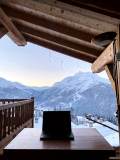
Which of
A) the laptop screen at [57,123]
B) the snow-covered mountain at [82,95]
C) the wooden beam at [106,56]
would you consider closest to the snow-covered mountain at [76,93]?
→ the snow-covered mountain at [82,95]

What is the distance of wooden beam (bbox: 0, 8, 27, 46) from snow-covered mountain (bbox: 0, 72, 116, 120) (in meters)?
5.49

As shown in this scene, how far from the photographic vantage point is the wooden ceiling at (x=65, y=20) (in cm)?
206

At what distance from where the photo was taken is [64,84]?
34.4ft

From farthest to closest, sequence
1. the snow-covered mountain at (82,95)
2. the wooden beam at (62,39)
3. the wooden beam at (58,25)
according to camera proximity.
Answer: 1. the snow-covered mountain at (82,95)
2. the wooden beam at (62,39)
3. the wooden beam at (58,25)

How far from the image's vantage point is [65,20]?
2.94 metres

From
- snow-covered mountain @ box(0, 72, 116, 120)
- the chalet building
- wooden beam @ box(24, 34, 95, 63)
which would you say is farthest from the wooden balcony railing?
snow-covered mountain @ box(0, 72, 116, 120)

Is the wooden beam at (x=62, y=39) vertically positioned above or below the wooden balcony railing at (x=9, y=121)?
above

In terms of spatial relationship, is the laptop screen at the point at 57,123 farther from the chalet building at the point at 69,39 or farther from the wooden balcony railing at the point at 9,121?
the wooden balcony railing at the point at 9,121

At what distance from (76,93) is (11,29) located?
7.13m

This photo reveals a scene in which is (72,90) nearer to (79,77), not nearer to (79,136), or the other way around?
(79,77)
